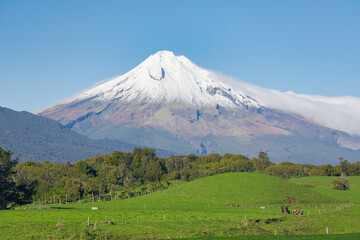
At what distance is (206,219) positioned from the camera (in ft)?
247

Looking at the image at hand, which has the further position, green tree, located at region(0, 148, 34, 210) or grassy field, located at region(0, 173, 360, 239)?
green tree, located at region(0, 148, 34, 210)

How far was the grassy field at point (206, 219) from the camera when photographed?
56.0m

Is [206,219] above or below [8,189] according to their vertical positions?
below

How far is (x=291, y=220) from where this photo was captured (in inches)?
2790

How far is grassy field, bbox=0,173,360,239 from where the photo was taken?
184 feet

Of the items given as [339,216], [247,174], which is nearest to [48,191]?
[247,174]

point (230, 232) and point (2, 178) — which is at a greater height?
point (2, 178)

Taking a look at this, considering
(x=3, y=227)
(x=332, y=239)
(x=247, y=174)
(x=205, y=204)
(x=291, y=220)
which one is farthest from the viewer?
(x=247, y=174)

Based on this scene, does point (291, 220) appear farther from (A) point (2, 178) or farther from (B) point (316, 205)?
(A) point (2, 178)

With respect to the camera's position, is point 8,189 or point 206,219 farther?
point 8,189

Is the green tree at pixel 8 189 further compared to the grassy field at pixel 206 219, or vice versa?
the green tree at pixel 8 189

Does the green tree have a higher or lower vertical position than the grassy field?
higher

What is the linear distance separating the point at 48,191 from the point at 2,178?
68.6 meters

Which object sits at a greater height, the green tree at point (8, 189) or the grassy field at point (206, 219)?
the green tree at point (8, 189)
